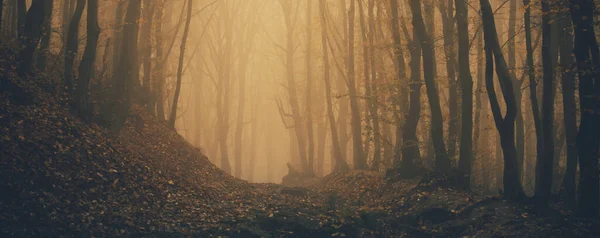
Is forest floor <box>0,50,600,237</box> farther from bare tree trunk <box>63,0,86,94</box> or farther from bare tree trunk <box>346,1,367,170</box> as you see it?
bare tree trunk <box>346,1,367,170</box>

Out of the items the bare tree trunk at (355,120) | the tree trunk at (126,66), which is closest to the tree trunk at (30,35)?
the tree trunk at (126,66)

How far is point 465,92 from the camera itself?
43.0 ft

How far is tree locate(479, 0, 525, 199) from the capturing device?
35.9 ft

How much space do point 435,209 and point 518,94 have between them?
9.45m

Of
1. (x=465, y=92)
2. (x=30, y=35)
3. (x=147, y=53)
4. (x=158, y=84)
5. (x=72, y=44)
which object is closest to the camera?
(x=30, y=35)

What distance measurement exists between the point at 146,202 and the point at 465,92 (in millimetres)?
9126

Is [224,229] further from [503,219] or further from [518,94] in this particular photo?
[518,94]

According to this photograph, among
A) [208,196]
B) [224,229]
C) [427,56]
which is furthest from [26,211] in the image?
[427,56]

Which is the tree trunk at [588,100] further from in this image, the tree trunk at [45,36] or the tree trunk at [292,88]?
the tree trunk at [292,88]

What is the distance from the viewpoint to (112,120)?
14758 mm

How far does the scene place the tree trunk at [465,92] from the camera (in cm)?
1304

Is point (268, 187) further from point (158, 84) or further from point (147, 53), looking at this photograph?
point (147, 53)

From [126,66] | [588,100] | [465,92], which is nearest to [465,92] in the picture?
[465,92]

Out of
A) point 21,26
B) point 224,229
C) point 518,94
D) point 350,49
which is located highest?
point 350,49
